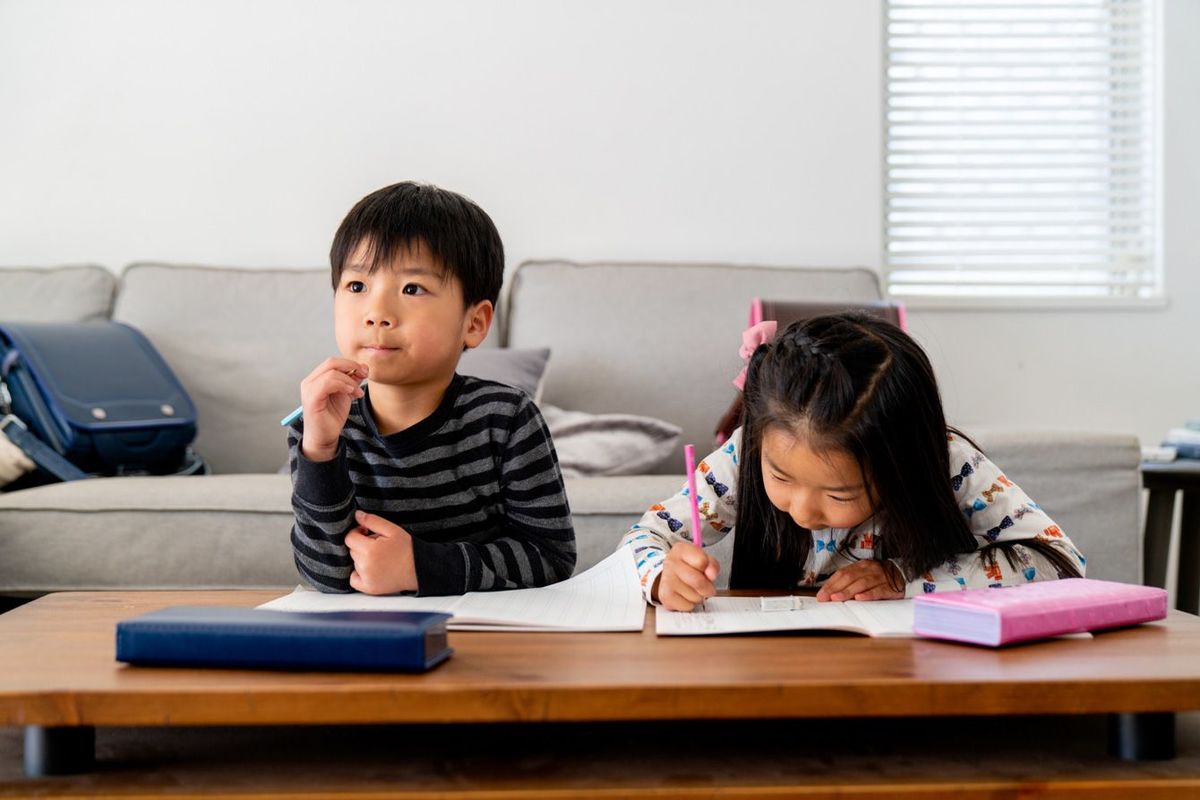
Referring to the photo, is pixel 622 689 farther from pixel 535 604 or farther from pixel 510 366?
pixel 510 366

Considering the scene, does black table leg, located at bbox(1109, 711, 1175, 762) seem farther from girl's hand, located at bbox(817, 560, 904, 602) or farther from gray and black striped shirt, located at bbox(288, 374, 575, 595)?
gray and black striped shirt, located at bbox(288, 374, 575, 595)

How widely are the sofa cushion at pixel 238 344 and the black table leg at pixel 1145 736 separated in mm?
1890

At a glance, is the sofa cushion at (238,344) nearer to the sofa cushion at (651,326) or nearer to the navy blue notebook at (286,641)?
the sofa cushion at (651,326)

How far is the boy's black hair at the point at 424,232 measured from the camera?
1.13m

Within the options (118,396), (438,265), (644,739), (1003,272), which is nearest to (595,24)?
(1003,272)

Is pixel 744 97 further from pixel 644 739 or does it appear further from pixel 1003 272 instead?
pixel 644 739

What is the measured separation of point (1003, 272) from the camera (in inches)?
114

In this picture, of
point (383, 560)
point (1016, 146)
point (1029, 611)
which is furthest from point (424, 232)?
point (1016, 146)

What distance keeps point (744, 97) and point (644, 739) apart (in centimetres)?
221

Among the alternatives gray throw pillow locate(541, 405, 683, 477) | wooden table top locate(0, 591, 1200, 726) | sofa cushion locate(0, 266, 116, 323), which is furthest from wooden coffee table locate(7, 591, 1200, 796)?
sofa cushion locate(0, 266, 116, 323)

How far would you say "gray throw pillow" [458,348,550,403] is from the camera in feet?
7.12

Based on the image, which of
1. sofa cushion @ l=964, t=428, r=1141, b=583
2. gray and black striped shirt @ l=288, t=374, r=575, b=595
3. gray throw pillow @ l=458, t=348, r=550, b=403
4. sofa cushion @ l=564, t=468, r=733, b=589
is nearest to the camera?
gray and black striped shirt @ l=288, t=374, r=575, b=595

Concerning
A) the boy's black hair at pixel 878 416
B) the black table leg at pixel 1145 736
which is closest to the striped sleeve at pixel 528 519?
the boy's black hair at pixel 878 416

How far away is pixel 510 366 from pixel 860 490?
1283mm
